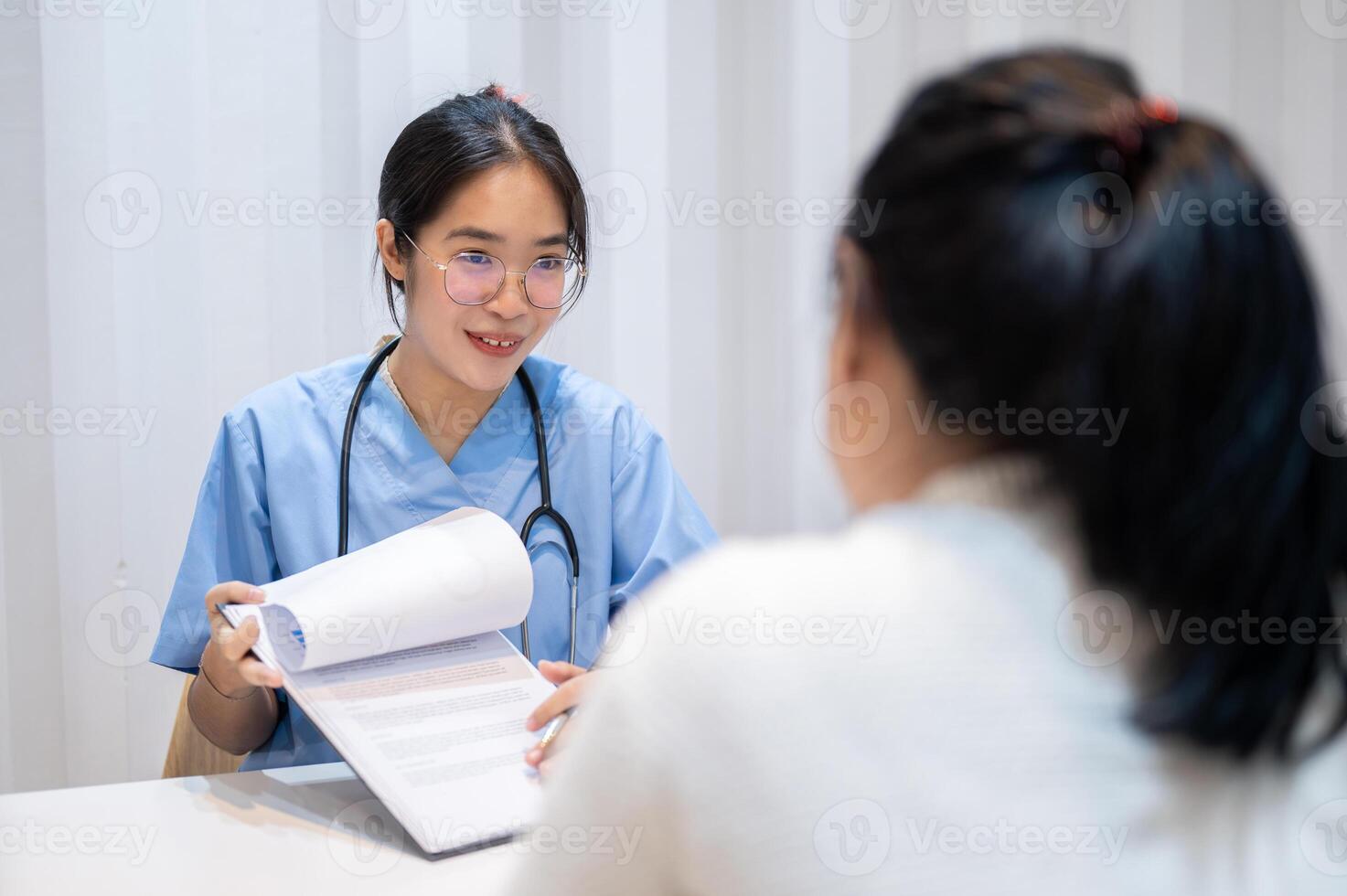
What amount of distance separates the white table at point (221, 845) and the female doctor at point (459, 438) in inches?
10.1

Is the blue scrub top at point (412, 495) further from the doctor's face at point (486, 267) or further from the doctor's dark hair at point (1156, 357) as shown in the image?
the doctor's dark hair at point (1156, 357)

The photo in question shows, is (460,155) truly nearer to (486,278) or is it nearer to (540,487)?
(486,278)

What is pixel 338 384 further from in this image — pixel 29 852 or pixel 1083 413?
pixel 1083 413

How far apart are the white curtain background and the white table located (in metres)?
0.89

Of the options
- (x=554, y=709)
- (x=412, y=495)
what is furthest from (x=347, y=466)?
(x=554, y=709)

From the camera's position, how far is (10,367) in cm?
173

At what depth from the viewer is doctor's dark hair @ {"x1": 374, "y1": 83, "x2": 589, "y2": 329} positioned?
139 centimetres

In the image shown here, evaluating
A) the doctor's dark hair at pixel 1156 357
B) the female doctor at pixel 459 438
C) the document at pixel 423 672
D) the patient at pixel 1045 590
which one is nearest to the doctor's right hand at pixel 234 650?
the document at pixel 423 672

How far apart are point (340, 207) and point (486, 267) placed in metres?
0.61

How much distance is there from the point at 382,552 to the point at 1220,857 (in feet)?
2.68

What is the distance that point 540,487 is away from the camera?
145cm

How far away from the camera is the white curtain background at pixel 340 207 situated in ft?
5.73

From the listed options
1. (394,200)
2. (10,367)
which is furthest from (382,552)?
(10,367)

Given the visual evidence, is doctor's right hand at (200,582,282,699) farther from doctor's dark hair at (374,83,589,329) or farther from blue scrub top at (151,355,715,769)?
doctor's dark hair at (374,83,589,329)
